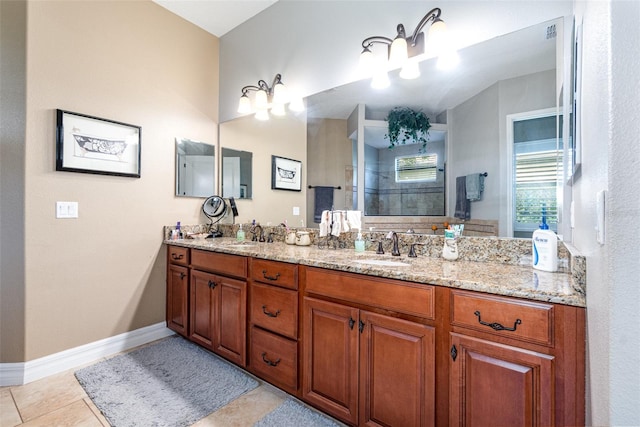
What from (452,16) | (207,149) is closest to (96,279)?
(207,149)

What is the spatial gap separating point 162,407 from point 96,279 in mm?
1176

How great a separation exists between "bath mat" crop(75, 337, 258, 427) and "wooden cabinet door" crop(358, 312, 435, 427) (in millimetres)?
907

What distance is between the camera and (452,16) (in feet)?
5.49

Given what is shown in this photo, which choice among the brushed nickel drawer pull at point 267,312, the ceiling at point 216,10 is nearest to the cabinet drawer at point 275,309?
the brushed nickel drawer pull at point 267,312

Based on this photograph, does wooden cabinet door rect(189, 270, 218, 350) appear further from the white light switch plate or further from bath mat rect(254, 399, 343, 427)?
the white light switch plate

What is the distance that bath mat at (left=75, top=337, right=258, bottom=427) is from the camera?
5.27 ft

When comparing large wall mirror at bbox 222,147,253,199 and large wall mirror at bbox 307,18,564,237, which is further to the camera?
large wall mirror at bbox 222,147,253,199

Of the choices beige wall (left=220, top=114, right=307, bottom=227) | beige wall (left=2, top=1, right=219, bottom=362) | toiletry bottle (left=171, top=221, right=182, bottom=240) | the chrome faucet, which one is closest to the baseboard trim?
beige wall (left=2, top=1, right=219, bottom=362)

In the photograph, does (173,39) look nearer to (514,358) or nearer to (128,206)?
(128,206)

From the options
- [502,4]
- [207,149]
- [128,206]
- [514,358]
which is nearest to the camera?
[514,358]

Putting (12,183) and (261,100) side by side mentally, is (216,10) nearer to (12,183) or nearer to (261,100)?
(261,100)

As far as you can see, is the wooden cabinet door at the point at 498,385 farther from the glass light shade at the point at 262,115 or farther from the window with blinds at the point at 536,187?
the glass light shade at the point at 262,115

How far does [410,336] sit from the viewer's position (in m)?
1.22

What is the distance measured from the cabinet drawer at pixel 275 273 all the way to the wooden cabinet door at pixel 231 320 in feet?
0.50
